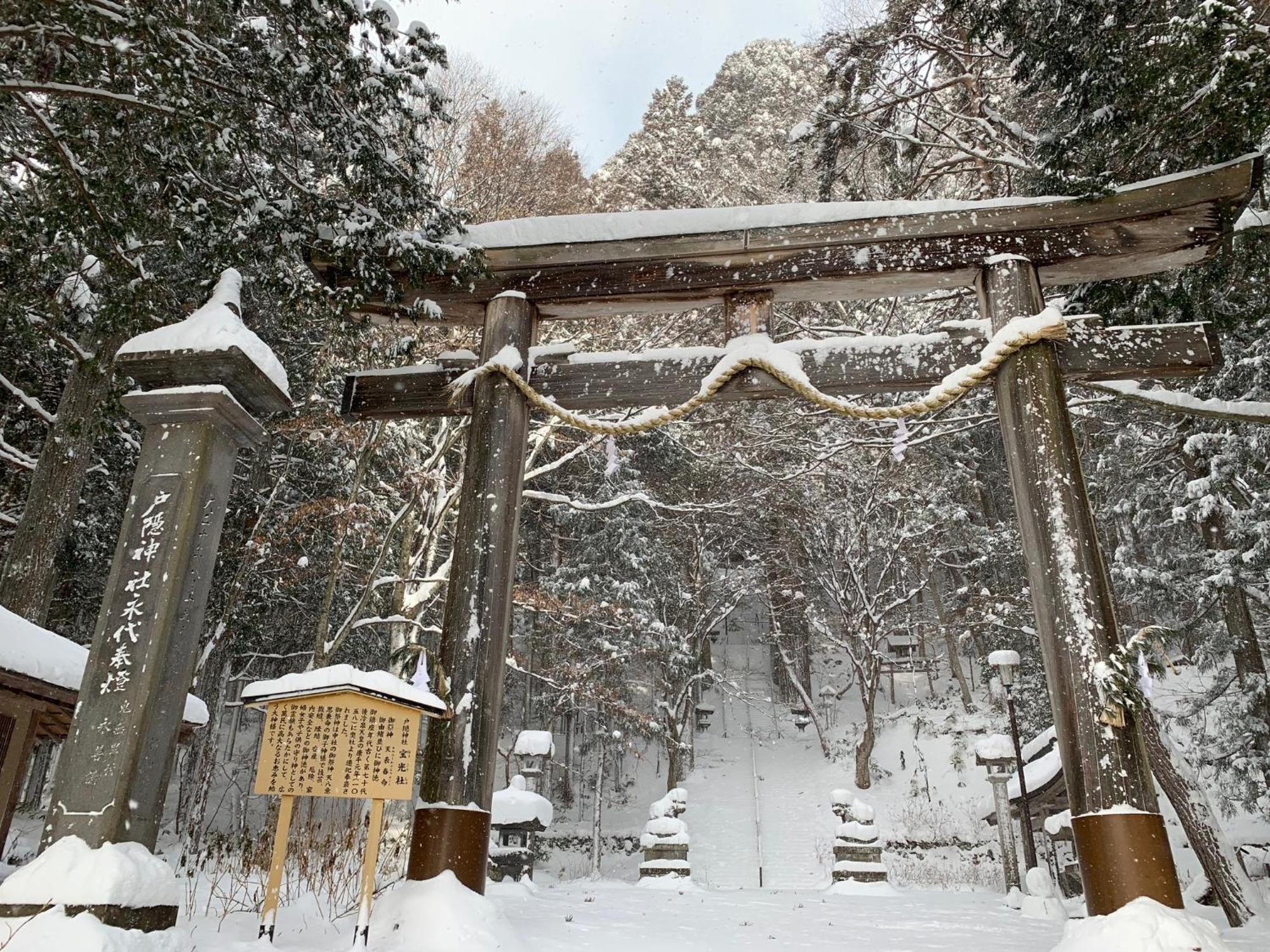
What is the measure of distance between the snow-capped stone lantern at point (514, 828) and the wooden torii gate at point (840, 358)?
7.15m

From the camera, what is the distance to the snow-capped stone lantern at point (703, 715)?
79.7ft

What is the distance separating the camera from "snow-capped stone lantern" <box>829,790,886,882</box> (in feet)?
37.2

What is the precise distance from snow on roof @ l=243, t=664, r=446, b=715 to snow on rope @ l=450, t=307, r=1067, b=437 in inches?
74.7

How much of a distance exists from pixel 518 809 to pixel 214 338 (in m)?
8.89

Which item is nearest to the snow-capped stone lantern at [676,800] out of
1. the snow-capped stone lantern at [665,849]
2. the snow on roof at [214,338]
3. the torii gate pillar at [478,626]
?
the snow-capped stone lantern at [665,849]

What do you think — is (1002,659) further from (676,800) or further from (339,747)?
(339,747)

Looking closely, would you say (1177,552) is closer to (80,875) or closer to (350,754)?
(350,754)

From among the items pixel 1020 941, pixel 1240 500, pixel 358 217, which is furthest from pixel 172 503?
pixel 1240 500

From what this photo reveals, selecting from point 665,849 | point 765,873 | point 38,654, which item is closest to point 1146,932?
point 38,654

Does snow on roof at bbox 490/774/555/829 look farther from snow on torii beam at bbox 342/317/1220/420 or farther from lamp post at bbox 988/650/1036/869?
snow on torii beam at bbox 342/317/1220/420

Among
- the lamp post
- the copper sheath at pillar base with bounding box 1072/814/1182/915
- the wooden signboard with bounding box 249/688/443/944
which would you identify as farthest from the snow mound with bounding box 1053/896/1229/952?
the lamp post

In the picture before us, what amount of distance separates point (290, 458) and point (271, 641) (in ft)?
22.9

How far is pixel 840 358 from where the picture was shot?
5047 mm

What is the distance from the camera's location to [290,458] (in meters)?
11.6
